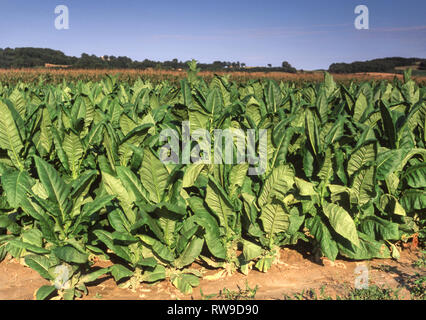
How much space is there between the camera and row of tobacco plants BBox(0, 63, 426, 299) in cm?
284

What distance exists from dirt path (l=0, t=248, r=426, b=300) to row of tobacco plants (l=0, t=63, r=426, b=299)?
102mm

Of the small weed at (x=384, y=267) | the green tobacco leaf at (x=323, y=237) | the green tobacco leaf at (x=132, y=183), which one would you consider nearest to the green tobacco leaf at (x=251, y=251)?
the green tobacco leaf at (x=323, y=237)

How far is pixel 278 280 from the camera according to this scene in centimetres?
322

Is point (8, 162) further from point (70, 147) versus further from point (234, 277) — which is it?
point (234, 277)

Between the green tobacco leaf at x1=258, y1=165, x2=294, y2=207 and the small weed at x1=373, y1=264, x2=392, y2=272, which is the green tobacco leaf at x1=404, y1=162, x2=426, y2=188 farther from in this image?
the green tobacco leaf at x1=258, y1=165, x2=294, y2=207

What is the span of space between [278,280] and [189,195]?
105cm

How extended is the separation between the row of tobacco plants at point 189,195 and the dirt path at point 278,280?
4.0 inches

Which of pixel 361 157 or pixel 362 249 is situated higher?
pixel 361 157

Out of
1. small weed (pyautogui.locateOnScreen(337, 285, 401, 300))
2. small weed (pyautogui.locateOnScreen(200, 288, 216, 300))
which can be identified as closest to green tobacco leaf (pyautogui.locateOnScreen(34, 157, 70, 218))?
small weed (pyautogui.locateOnScreen(200, 288, 216, 300))

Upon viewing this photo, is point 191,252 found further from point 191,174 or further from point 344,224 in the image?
point 344,224

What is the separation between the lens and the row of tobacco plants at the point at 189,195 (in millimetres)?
2841

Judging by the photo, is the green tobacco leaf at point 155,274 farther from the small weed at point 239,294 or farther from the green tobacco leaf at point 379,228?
the green tobacco leaf at point 379,228

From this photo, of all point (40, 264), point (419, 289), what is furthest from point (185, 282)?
point (419, 289)
